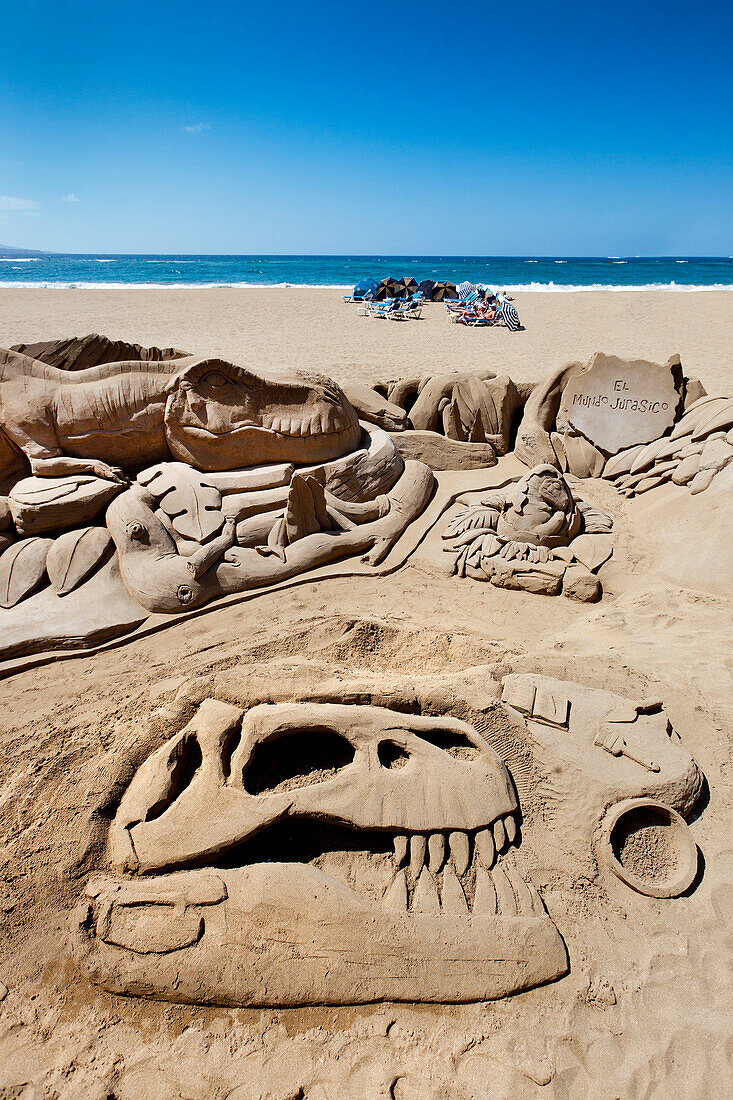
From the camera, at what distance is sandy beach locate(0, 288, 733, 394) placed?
41.1 ft

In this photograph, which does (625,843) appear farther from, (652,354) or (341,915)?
(652,354)

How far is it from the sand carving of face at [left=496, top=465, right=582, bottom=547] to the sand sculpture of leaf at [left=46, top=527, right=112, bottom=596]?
3154 millimetres

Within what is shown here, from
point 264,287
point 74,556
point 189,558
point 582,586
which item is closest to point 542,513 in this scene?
point 582,586

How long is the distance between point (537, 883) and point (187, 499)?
3.38 m

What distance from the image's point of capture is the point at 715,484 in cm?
507

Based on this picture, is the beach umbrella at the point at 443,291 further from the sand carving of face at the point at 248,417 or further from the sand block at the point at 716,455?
the sand carving of face at the point at 248,417

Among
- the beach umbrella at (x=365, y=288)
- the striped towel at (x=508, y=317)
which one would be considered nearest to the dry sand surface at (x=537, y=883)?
the striped towel at (x=508, y=317)

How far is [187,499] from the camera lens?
4316mm

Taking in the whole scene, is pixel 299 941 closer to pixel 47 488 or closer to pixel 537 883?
pixel 537 883

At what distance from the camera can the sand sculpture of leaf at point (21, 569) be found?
3.78m

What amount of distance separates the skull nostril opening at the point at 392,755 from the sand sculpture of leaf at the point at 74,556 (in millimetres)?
2573

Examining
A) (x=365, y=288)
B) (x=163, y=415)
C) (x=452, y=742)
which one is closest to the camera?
(x=452, y=742)

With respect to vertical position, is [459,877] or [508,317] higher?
[508,317]

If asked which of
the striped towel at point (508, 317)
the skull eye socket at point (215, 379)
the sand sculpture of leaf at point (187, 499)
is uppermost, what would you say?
the striped towel at point (508, 317)
